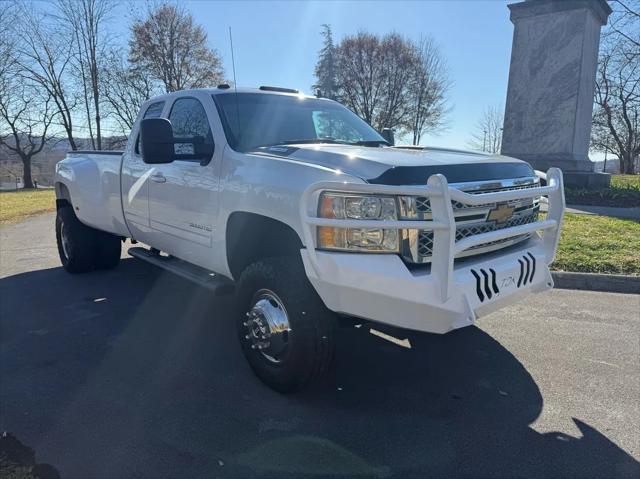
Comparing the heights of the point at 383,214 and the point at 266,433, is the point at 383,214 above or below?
above

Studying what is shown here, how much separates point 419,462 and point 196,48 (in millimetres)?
27821

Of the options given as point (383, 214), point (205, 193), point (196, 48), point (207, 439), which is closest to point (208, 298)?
point (205, 193)

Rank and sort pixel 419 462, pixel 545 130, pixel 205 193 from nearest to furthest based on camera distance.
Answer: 1. pixel 419 462
2. pixel 205 193
3. pixel 545 130

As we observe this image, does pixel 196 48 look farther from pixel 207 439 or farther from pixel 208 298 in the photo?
pixel 207 439

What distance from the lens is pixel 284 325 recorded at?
118 inches

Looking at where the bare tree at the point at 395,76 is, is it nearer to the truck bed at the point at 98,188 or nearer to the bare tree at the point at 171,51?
the bare tree at the point at 171,51

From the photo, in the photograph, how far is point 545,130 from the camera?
13516 mm

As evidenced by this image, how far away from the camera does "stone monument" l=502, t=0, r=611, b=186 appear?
1298cm

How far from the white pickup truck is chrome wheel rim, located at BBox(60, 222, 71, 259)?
2405 millimetres

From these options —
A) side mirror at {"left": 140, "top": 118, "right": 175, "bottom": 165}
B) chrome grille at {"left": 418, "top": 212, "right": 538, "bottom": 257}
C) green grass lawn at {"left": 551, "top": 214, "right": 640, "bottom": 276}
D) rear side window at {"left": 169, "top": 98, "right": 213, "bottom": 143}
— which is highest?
rear side window at {"left": 169, "top": 98, "right": 213, "bottom": 143}

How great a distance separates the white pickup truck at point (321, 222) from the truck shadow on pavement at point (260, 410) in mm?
392

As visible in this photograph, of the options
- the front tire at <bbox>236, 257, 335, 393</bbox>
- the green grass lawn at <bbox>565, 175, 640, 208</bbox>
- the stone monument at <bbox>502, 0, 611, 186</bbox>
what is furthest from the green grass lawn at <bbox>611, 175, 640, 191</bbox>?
the front tire at <bbox>236, 257, 335, 393</bbox>

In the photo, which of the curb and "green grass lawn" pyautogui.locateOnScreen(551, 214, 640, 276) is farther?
"green grass lawn" pyautogui.locateOnScreen(551, 214, 640, 276)

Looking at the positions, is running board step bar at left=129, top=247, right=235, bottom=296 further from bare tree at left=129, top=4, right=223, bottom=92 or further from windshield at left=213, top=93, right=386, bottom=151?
bare tree at left=129, top=4, right=223, bottom=92
